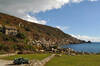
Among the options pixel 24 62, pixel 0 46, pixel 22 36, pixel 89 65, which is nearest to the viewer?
pixel 89 65

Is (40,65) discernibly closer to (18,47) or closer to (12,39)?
(18,47)

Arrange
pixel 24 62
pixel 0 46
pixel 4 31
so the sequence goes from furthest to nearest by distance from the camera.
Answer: pixel 4 31, pixel 0 46, pixel 24 62

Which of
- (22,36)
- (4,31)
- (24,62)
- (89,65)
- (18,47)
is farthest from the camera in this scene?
(4,31)

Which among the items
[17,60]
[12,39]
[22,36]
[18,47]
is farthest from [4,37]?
[17,60]

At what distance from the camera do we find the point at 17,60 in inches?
1742

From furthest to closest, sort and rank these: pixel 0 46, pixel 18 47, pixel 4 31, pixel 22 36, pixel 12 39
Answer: pixel 4 31
pixel 22 36
pixel 12 39
pixel 18 47
pixel 0 46

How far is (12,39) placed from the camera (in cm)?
10662

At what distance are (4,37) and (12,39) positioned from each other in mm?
6248

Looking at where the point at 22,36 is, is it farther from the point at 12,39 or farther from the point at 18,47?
the point at 18,47

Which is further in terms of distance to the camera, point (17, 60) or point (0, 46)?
point (0, 46)

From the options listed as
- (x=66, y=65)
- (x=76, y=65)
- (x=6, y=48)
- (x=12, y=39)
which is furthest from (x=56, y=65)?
(x=12, y=39)

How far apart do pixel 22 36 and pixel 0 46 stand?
38708 mm

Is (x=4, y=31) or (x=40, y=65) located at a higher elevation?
(x=4, y=31)

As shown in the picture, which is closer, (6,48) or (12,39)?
(6,48)
